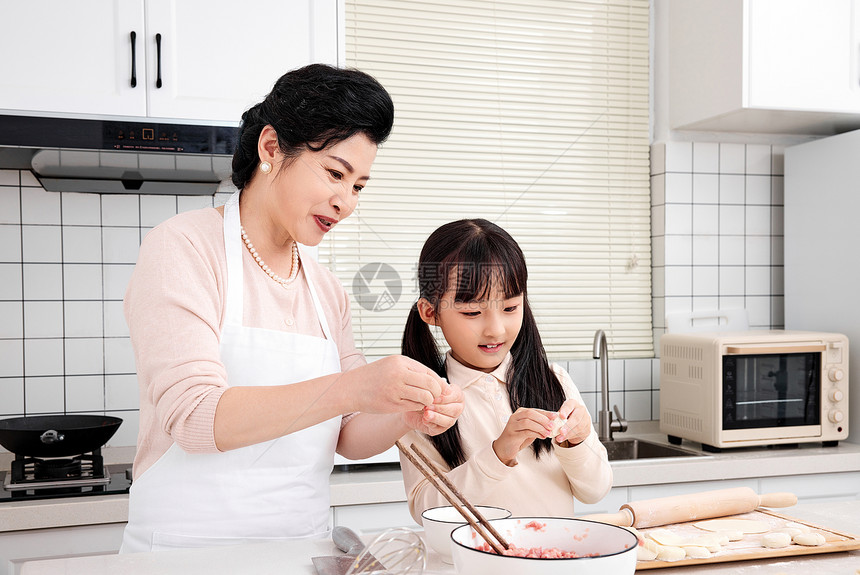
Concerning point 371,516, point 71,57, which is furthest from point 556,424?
point 71,57

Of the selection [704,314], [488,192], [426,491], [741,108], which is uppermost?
[741,108]

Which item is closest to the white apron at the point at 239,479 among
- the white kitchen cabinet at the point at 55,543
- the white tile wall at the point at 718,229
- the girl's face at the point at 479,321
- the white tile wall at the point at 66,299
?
the girl's face at the point at 479,321

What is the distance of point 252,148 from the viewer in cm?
101

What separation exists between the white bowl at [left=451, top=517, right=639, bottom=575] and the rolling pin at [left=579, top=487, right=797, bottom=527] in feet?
0.66

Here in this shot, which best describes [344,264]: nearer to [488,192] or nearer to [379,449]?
[379,449]

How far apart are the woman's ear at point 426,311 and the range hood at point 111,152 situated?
87 cm

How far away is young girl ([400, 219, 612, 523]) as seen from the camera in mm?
880

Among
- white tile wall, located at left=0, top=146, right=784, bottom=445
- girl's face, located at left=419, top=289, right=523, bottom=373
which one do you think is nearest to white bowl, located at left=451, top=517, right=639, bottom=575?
girl's face, located at left=419, top=289, right=523, bottom=373

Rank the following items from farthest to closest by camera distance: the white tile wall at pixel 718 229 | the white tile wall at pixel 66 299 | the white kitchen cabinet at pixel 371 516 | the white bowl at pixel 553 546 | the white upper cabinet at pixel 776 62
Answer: the white tile wall at pixel 718 229, the white upper cabinet at pixel 776 62, the white tile wall at pixel 66 299, the white kitchen cabinet at pixel 371 516, the white bowl at pixel 553 546

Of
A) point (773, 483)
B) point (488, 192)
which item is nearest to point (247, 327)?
point (488, 192)

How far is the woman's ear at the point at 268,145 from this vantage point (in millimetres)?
942

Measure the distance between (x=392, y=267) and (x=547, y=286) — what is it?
66cm

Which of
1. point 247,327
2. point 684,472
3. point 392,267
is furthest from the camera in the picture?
point 684,472

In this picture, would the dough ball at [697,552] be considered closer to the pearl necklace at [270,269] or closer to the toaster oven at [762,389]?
the pearl necklace at [270,269]
